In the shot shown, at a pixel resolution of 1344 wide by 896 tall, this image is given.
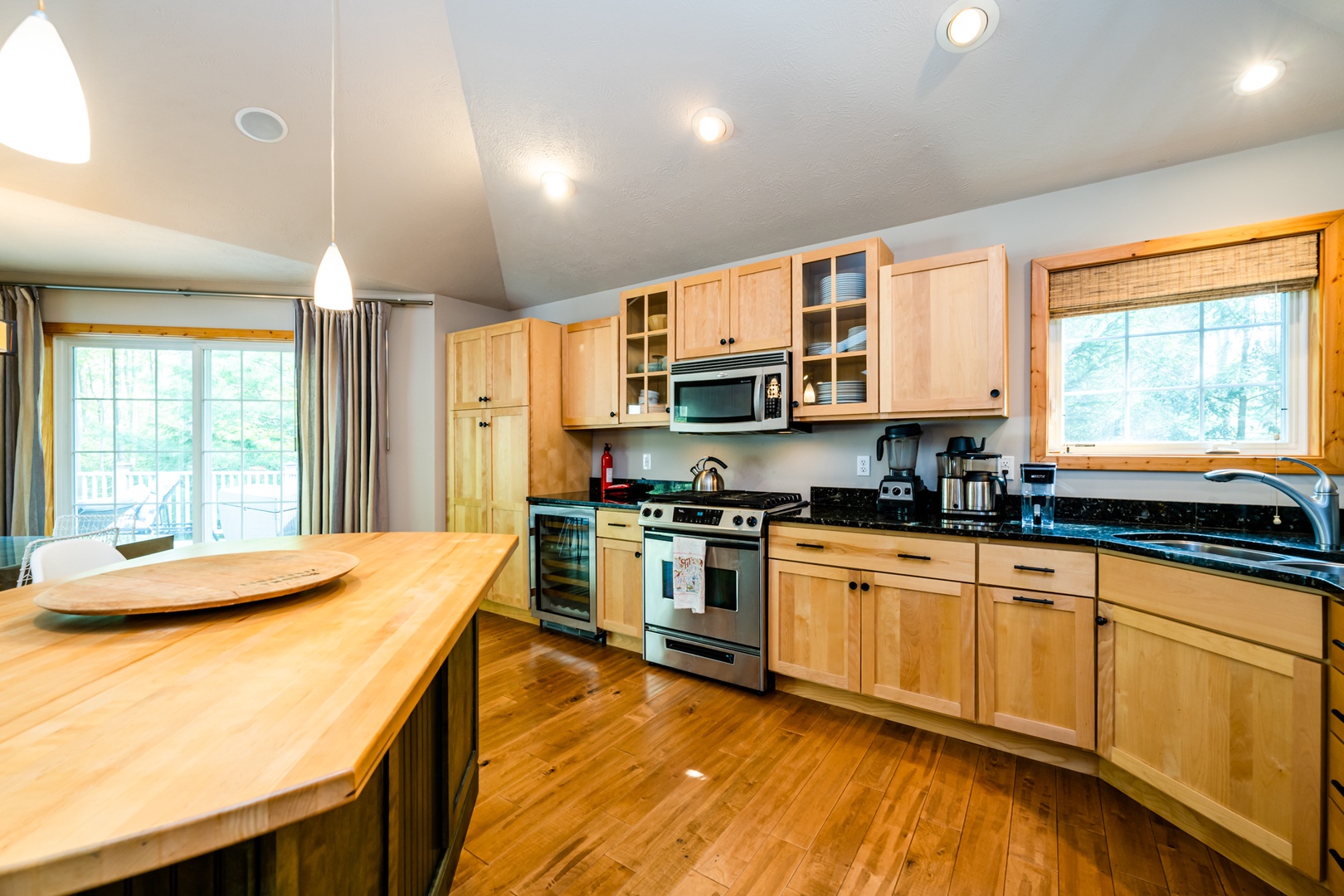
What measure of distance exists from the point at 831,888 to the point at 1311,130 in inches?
125

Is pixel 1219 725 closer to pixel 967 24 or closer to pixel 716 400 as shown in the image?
pixel 716 400

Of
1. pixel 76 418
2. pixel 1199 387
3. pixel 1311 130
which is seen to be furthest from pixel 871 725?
pixel 76 418

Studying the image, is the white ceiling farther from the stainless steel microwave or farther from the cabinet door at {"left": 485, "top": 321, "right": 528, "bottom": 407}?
the stainless steel microwave

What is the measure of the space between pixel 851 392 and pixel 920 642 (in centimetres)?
119

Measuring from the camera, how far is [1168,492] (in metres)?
2.29

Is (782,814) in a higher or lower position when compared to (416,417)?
lower

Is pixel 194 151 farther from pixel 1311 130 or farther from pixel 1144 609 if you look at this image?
pixel 1311 130

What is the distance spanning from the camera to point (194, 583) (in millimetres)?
1125

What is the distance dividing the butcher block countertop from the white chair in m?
0.42

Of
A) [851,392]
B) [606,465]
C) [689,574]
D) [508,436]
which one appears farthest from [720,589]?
[508,436]

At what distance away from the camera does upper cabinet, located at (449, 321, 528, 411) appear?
3709mm

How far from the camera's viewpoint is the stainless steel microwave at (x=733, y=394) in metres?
2.86

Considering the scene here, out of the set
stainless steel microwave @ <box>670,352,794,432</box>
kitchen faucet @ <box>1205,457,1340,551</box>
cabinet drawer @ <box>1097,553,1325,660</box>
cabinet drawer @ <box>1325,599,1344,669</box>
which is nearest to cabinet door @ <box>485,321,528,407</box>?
stainless steel microwave @ <box>670,352,794,432</box>

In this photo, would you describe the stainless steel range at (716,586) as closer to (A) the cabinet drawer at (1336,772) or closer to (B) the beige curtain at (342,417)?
(A) the cabinet drawer at (1336,772)
